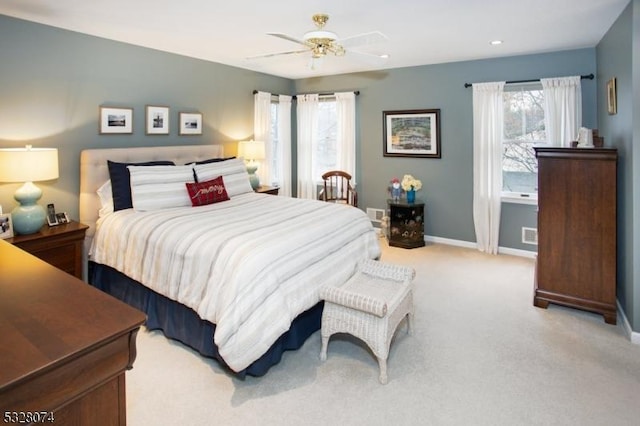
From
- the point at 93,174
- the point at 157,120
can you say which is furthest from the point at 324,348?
the point at 157,120

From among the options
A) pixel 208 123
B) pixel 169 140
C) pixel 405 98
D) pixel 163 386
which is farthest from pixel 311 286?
pixel 405 98

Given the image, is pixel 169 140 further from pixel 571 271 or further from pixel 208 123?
pixel 571 271

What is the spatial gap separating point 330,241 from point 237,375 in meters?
1.14

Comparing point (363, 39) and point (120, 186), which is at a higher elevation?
point (363, 39)

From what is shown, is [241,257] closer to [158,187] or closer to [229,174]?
[158,187]

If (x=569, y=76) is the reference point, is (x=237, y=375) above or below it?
below

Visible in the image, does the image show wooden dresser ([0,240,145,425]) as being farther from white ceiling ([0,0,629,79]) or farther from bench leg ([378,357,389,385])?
white ceiling ([0,0,629,79])

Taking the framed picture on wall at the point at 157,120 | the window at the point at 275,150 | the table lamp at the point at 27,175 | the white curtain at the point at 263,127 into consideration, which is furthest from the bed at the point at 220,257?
the window at the point at 275,150

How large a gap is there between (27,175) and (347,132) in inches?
160

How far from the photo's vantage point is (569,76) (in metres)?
4.36

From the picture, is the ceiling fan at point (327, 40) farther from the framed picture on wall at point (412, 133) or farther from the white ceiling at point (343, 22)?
the framed picture on wall at point (412, 133)

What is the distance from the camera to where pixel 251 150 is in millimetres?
5215

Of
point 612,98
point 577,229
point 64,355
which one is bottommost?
point 64,355

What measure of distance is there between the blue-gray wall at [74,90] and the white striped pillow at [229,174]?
74cm
